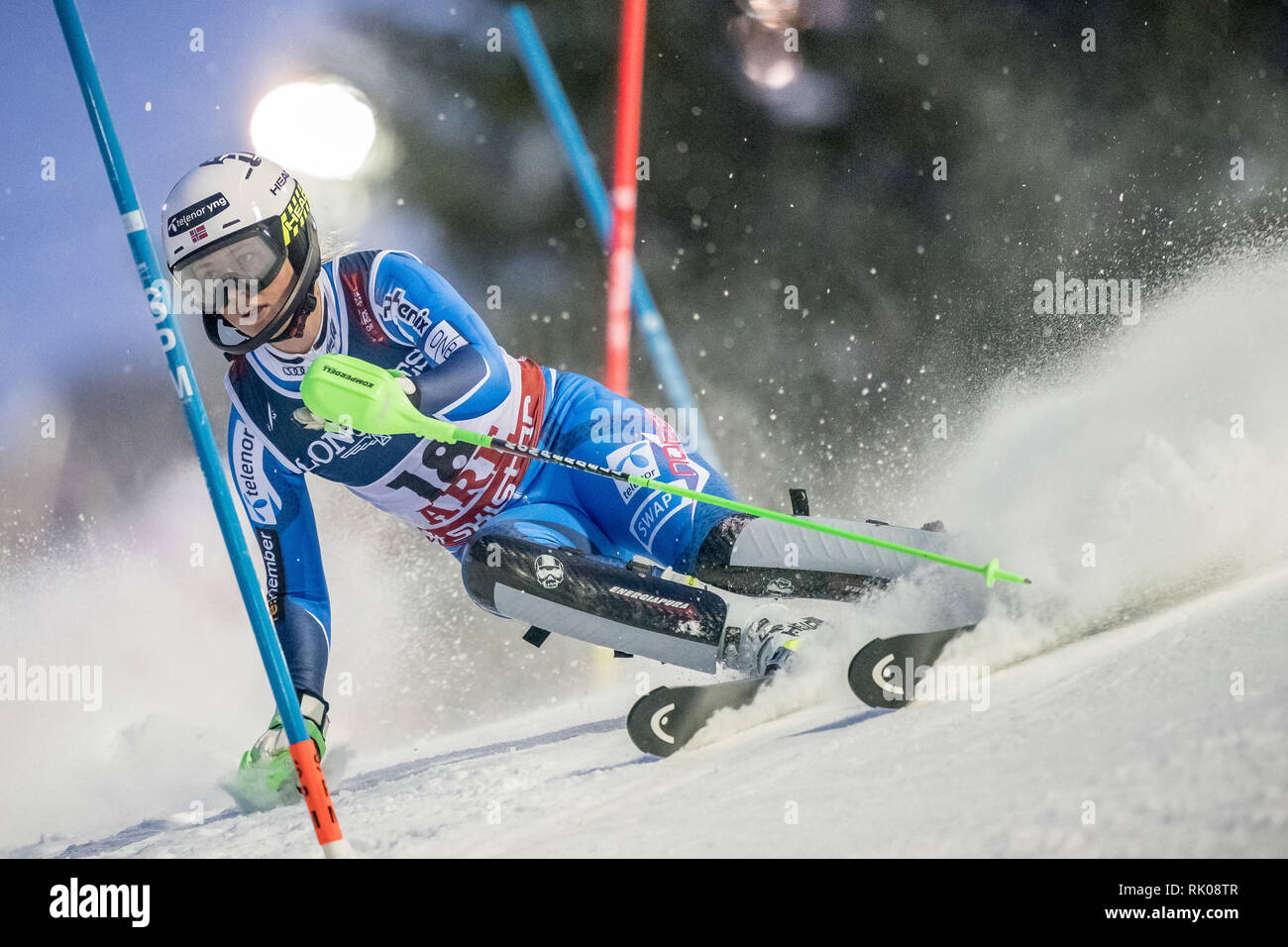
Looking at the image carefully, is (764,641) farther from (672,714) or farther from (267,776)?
(267,776)

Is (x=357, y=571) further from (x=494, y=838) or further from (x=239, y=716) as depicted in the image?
(x=494, y=838)

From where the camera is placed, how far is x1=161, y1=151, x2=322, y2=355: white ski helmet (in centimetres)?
212

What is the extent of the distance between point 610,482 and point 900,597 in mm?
740

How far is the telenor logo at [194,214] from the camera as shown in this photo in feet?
6.91

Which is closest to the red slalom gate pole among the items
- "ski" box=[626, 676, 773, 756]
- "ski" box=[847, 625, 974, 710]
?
"ski" box=[626, 676, 773, 756]

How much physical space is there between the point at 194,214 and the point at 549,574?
3.60 feet

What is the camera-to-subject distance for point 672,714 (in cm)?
200

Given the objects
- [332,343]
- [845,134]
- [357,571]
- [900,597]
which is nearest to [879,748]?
[900,597]

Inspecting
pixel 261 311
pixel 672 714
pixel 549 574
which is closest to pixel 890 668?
pixel 672 714

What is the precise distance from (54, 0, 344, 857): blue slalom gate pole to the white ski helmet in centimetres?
21

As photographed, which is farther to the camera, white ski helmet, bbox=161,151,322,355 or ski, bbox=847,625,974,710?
white ski helmet, bbox=161,151,322,355

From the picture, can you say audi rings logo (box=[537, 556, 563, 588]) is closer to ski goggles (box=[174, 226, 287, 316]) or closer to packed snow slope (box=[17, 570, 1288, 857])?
packed snow slope (box=[17, 570, 1288, 857])
